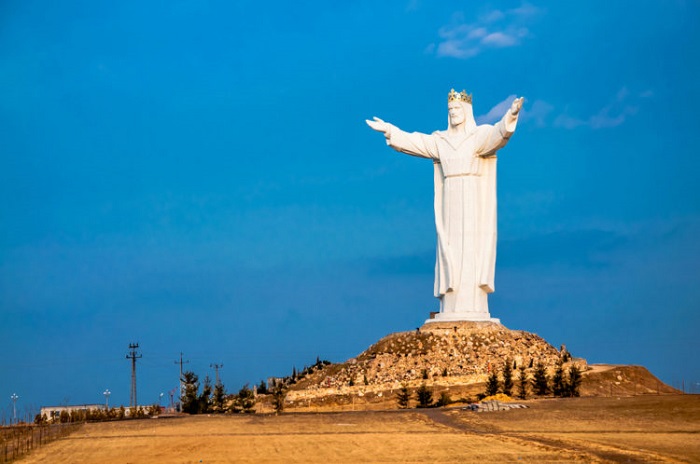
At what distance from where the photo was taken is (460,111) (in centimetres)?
4022

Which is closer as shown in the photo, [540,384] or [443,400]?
[443,400]

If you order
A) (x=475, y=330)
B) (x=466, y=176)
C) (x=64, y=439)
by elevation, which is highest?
(x=466, y=176)

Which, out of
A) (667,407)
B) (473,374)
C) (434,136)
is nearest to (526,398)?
(473,374)

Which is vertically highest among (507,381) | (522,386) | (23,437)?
(507,381)

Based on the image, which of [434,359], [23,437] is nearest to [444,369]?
[434,359]

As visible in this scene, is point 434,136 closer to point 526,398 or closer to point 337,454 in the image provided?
point 526,398

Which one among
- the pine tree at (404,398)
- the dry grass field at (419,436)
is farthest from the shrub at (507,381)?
the dry grass field at (419,436)

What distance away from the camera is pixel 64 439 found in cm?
2689

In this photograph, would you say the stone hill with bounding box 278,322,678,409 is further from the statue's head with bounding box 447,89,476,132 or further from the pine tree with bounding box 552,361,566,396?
the statue's head with bounding box 447,89,476,132

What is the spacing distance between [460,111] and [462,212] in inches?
143

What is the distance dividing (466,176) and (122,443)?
19275 mm

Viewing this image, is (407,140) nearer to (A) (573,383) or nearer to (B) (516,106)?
(B) (516,106)

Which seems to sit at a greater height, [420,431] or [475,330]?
[475,330]

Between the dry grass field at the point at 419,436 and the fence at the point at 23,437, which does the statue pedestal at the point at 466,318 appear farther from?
the fence at the point at 23,437
